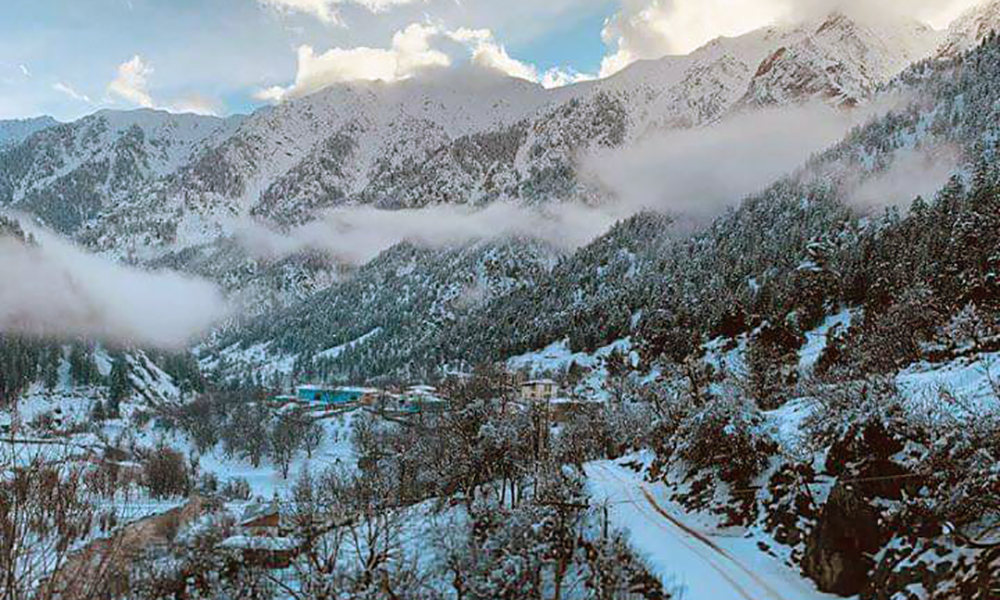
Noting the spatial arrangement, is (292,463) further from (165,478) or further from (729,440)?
(729,440)

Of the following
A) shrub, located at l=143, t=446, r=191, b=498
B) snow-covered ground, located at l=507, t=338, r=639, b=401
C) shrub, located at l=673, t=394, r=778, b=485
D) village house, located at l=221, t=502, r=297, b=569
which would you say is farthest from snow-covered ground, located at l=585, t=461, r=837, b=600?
snow-covered ground, located at l=507, t=338, r=639, b=401

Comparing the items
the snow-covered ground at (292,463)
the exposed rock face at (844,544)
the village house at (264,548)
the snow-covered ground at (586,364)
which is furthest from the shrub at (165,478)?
the exposed rock face at (844,544)

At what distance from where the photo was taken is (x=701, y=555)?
107 ft

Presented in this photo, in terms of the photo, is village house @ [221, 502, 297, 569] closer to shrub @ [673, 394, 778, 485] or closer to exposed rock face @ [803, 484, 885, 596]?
shrub @ [673, 394, 778, 485]

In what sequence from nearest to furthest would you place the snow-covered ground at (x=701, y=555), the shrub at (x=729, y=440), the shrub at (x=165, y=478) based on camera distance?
the snow-covered ground at (x=701, y=555), the shrub at (x=729, y=440), the shrub at (x=165, y=478)

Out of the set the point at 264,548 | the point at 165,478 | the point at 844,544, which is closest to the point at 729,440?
the point at 844,544

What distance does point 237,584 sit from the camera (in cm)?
3372

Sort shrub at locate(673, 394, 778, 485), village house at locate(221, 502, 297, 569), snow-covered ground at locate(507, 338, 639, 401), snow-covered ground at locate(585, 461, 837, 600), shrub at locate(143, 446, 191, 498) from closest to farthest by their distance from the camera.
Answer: snow-covered ground at locate(585, 461, 837, 600) < shrub at locate(673, 394, 778, 485) < village house at locate(221, 502, 297, 569) < shrub at locate(143, 446, 191, 498) < snow-covered ground at locate(507, 338, 639, 401)

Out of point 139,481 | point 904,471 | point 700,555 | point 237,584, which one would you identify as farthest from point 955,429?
point 139,481

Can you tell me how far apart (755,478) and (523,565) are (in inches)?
587

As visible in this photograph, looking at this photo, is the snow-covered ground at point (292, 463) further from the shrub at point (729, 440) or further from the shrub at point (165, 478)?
the shrub at point (729, 440)

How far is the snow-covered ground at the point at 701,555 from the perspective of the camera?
28281mm

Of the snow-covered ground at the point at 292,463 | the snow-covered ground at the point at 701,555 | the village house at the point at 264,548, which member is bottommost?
the snow-covered ground at the point at 292,463

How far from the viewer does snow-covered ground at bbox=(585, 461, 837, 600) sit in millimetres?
28281
